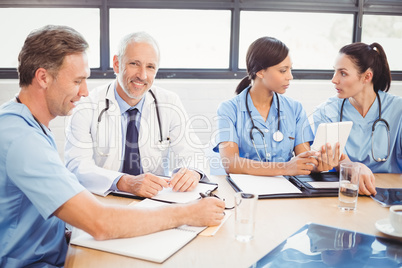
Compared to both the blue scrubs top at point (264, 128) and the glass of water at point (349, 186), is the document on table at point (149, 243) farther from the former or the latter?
the blue scrubs top at point (264, 128)

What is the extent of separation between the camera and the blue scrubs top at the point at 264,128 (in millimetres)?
2125

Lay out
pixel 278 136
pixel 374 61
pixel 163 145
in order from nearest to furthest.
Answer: pixel 163 145 < pixel 278 136 < pixel 374 61

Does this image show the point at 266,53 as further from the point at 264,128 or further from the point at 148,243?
the point at 148,243

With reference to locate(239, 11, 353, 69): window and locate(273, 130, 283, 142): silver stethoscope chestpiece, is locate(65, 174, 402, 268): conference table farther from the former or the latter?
locate(239, 11, 353, 69): window

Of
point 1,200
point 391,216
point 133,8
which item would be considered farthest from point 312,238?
point 133,8

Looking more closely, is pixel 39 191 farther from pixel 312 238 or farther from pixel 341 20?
pixel 341 20

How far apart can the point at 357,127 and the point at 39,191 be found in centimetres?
170

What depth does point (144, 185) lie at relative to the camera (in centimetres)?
146

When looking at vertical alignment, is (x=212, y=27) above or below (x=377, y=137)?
above

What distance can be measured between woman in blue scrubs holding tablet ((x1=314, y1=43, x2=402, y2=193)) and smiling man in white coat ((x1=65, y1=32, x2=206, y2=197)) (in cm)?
83

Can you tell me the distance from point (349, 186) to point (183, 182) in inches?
23.6

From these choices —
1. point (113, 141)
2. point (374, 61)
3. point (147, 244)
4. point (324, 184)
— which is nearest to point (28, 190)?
point (147, 244)

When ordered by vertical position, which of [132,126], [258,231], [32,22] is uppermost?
[32,22]

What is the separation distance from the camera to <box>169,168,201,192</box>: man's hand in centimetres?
151
